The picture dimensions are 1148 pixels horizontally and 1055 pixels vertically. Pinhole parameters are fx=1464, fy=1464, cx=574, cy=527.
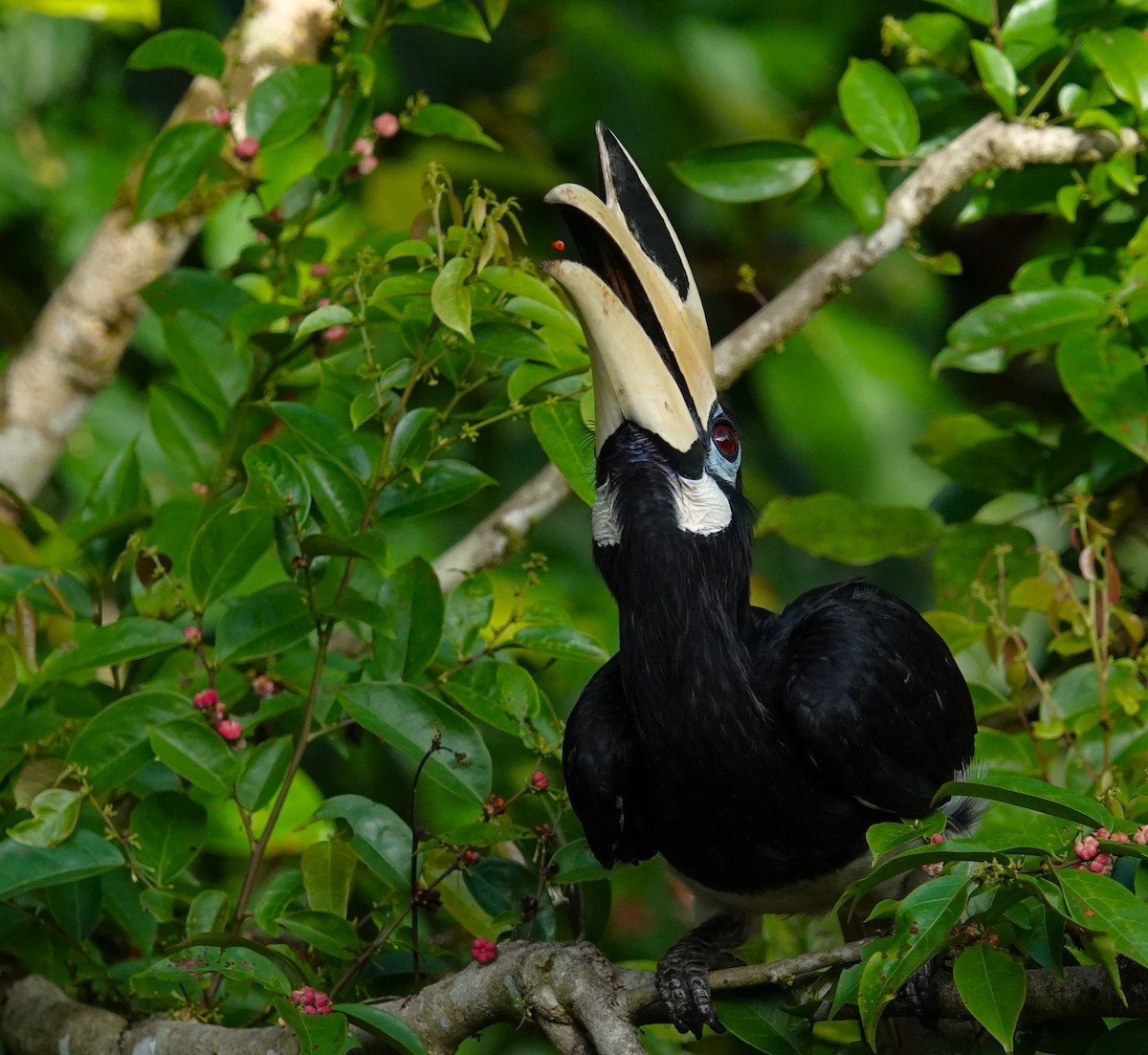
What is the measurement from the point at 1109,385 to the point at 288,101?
1.24m

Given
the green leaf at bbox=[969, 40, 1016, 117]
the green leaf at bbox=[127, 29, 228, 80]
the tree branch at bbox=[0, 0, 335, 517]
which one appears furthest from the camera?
the tree branch at bbox=[0, 0, 335, 517]

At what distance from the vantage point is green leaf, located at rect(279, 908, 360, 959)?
1.61 metres

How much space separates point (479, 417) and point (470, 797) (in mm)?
473

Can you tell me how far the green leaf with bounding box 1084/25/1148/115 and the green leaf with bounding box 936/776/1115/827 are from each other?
4.58ft

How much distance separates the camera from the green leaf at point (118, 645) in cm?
172

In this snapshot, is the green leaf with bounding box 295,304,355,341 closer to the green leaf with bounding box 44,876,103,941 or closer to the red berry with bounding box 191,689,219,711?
the red berry with bounding box 191,689,219,711

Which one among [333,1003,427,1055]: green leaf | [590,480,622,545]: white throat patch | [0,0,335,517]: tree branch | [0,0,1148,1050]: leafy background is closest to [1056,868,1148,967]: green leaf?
[0,0,1148,1050]: leafy background

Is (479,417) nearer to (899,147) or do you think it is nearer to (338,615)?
(338,615)

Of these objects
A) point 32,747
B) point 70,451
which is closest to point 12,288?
point 70,451

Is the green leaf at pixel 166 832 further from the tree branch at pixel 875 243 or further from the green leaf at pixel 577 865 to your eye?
the tree branch at pixel 875 243

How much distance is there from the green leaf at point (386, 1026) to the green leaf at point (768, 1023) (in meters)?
0.32

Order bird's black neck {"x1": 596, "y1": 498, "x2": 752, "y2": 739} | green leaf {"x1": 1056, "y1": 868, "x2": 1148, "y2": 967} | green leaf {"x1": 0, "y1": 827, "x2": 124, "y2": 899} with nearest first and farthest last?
green leaf {"x1": 1056, "y1": 868, "x2": 1148, "y2": 967}, green leaf {"x1": 0, "y1": 827, "x2": 124, "y2": 899}, bird's black neck {"x1": 596, "y1": 498, "x2": 752, "y2": 739}

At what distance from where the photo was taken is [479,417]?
184 centimetres

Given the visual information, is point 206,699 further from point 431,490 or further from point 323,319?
point 323,319
